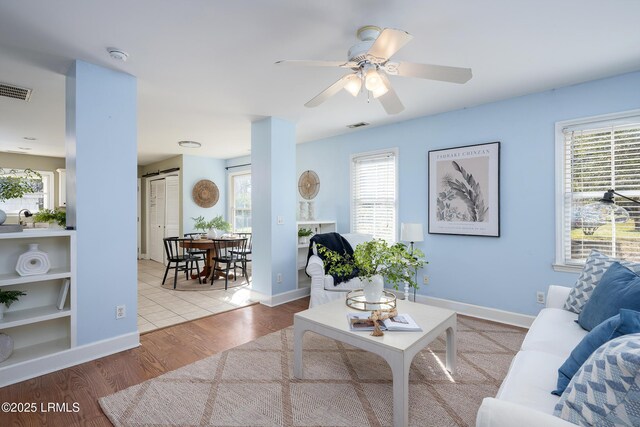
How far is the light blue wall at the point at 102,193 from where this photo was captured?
257 cm

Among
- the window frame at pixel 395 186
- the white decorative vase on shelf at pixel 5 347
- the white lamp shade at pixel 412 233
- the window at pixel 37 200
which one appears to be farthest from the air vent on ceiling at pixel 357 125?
the window at pixel 37 200

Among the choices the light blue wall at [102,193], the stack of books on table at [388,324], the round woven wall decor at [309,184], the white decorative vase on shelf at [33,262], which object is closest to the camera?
the stack of books on table at [388,324]

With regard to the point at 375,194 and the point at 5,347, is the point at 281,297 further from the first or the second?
the point at 5,347

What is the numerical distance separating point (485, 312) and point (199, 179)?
5.87 m

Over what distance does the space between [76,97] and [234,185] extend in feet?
15.6

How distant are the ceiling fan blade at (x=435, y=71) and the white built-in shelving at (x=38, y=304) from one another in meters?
2.68

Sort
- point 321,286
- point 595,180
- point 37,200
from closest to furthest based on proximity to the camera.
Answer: point 595,180
point 321,286
point 37,200

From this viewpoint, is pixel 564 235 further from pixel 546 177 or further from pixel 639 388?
pixel 639 388

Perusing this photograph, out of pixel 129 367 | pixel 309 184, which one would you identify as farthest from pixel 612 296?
pixel 309 184

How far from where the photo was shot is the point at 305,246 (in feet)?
15.1

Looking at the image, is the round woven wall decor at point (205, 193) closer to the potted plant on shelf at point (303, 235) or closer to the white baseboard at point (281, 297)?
the potted plant on shelf at point (303, 235)

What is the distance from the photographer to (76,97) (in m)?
2.56

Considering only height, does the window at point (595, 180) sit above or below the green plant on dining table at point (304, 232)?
above

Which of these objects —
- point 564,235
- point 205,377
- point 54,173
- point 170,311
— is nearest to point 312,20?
point 205,377
